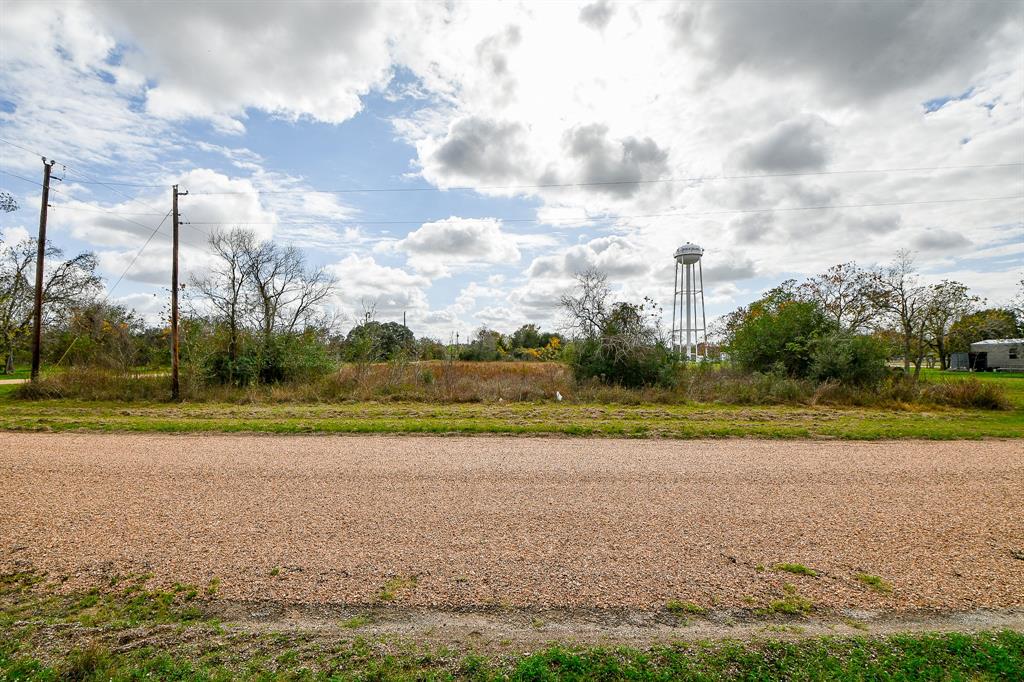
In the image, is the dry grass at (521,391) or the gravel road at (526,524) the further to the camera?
the dry grass at (521,391)

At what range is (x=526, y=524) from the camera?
5.43 metres

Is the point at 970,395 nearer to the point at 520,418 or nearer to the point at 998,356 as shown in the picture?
the point at 520,418

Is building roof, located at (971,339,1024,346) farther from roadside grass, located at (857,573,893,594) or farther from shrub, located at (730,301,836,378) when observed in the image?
roadside grass, located at (857,573,893,594)

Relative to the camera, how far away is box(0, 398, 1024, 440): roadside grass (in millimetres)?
11242

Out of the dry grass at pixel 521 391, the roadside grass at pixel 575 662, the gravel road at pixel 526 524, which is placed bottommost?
the roadside grass at pixel 575 662

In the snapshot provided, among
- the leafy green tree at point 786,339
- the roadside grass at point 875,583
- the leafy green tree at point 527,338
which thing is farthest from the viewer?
the leafy green tree at point 527,338

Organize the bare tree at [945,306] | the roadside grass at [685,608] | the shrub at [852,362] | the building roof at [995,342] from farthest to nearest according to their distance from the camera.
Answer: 1. the building roof at [995,342]
2. the bare tree at [945,306]
3. the shrub at [852,362]
4. the roadside grass at [685,608]

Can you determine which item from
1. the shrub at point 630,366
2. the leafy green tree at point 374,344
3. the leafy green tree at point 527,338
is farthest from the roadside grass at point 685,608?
the leafy green tree at point 527,338

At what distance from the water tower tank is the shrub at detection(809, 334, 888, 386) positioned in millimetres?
20612

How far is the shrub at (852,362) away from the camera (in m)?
20.3

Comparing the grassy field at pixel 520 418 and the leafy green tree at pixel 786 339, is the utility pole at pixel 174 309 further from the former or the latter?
the leafy green tree at pixel 786 339

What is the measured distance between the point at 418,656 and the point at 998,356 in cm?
6455

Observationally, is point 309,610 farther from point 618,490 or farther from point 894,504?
point 894,504

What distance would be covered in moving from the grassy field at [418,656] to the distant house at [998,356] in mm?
60016
